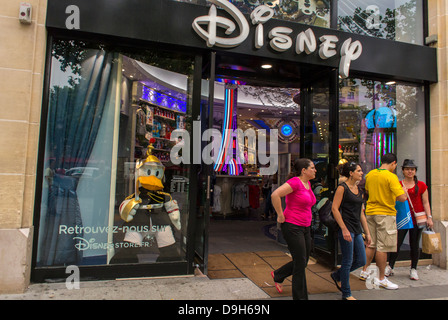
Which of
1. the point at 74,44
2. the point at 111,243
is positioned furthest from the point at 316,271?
the point at 74,44

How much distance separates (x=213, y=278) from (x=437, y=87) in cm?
544

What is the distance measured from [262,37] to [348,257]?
3413mm

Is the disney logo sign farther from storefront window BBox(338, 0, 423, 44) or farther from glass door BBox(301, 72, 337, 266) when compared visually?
storefront window BBox(338, 0, 423, 44)

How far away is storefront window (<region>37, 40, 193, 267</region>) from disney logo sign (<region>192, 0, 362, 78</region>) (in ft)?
2.07

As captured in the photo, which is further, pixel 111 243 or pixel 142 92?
pixel 142 92

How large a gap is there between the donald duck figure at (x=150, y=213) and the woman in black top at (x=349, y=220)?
2343mm

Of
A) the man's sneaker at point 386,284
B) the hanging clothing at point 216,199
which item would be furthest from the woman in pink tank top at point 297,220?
the hanging clothing at point 216,199

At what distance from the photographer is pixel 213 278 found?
4.65 meters

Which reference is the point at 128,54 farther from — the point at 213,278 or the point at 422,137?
the point at 422,137

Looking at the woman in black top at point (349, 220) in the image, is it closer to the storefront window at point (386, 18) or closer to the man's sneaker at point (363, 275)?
the man's sneaker at point (363, 275)

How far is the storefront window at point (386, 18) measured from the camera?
6.03m

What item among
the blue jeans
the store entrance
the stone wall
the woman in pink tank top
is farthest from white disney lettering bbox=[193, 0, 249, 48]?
the blue jeans
